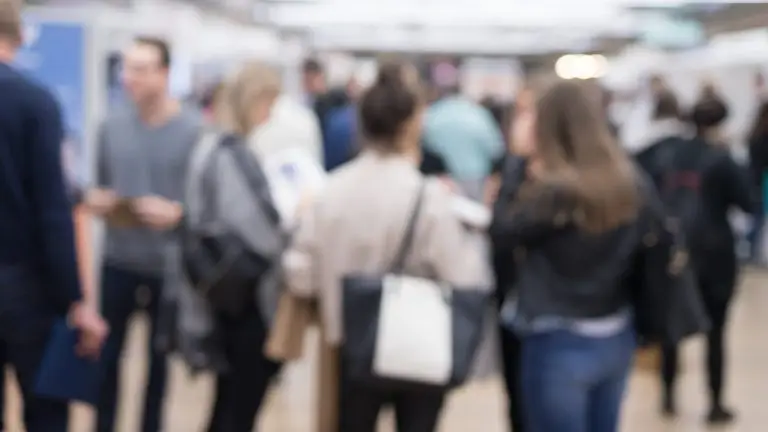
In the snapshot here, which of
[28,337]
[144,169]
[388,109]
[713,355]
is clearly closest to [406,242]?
[388,109]

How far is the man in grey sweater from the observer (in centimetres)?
422

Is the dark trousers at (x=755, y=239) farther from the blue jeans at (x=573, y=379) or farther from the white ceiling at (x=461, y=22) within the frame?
the blue jeans at (x=573, y=379)

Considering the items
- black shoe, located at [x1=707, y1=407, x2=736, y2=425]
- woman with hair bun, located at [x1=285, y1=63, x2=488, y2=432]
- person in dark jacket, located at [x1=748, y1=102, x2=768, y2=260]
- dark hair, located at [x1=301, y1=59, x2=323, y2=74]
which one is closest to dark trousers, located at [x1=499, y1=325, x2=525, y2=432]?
woman with hair bun, located at [x1=285, y1=63, x2=488, y2=432]

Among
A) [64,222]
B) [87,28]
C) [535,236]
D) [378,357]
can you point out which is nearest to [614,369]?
[535,236]

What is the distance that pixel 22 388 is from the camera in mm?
3041

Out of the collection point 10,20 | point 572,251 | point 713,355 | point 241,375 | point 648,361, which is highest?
point 10,20

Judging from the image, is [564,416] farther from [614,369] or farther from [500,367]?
[500,367]

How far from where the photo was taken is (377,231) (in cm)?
311

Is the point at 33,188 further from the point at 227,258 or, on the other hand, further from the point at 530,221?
the point at 530,221

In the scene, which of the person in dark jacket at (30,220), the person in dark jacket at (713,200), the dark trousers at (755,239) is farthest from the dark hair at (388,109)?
the dark trousers at (755,239)

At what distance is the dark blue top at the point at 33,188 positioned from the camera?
2920 mm

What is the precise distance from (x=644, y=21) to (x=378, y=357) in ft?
60.9

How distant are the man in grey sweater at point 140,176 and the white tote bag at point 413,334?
4.46 feet

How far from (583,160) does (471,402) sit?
3.21 m
